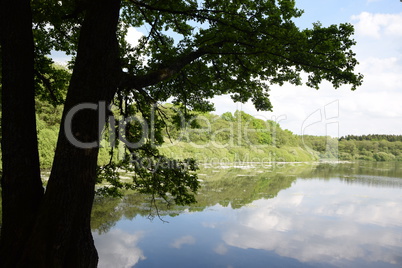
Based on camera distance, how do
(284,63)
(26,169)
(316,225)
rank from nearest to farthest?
1. (26,169)
2. (284,63)
3. (316,225)

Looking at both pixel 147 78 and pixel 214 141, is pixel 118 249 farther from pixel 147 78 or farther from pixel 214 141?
pixel 214 141

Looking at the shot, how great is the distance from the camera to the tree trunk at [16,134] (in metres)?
3.09

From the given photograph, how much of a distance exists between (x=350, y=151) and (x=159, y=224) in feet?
293

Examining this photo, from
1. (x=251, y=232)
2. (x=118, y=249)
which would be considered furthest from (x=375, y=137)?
(x=118, y=249)

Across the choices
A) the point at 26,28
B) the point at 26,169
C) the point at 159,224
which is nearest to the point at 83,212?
the point at 26,169

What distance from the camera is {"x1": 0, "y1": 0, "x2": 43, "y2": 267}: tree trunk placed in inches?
121

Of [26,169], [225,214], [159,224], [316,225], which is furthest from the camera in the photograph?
[225,214]

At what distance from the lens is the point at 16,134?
10.1 ft

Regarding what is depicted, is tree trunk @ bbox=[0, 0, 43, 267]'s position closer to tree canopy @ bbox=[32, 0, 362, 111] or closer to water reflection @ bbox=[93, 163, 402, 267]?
tree canopy @ bbox=[32, 0, 362, 111]

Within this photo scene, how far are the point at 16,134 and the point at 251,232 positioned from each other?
9494mm

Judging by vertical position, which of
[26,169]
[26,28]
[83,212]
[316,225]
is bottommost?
[316,225]

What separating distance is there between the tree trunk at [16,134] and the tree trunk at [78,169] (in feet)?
0.29

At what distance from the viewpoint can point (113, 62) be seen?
3.35m

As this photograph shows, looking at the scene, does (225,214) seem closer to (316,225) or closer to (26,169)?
(316,225)
